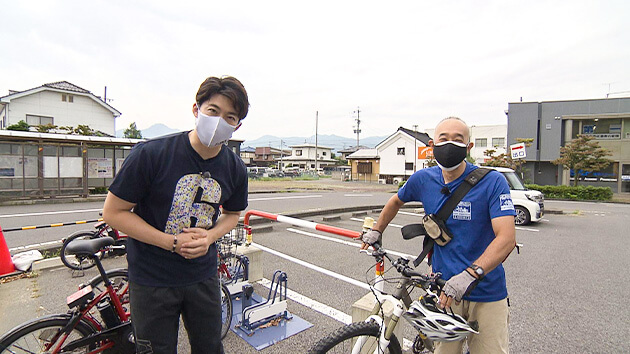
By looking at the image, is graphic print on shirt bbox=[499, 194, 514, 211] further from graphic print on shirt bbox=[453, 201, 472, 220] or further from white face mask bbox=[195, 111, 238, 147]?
white face mask bbox=[195, 111, 238, 147]

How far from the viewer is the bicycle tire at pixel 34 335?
6.40ft

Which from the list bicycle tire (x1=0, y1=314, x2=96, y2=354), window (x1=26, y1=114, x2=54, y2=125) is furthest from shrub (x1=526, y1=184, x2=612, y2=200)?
window (x1=26, y1=114, x2=54, y2=125)

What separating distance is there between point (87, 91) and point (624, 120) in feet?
137

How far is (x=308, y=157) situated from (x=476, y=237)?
63.9 m

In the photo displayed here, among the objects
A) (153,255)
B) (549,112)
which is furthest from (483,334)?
(549,112)

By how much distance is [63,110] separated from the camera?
2373 cm

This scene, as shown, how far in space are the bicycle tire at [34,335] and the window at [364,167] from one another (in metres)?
44.2

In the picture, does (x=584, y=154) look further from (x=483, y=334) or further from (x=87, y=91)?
(x=87, y=91)

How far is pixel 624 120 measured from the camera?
1003 inches

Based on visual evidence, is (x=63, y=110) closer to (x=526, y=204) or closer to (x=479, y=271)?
(x=526, y=204)

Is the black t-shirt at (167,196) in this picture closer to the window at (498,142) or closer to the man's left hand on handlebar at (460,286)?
the man's left hand on handlebar at (460,286)

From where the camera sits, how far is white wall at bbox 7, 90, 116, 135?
22.0 meters

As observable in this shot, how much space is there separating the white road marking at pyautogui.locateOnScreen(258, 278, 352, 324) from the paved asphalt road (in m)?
0.08

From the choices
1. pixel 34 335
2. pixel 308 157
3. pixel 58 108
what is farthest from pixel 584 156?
pixel 308 157
